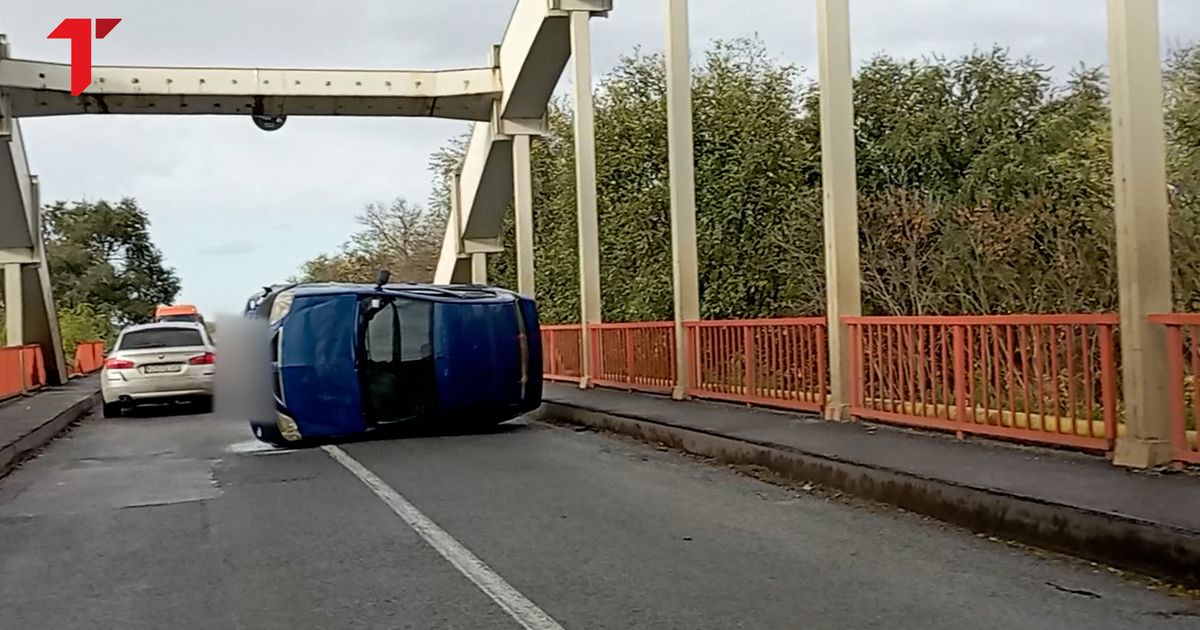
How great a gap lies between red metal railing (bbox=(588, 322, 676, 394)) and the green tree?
169ft

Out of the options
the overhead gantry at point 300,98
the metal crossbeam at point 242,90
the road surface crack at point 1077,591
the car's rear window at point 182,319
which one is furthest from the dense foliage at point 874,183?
the road surface crack at point 1077,591

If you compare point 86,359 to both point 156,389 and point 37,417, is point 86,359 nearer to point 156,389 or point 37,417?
point 156,389

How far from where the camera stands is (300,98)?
23000 mm

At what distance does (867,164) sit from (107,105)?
16.6 metres

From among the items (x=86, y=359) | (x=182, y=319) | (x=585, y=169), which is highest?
(x=585, y=169)

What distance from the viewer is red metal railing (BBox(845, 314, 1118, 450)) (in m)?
8.27

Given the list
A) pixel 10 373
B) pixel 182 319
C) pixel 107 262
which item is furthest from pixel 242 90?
pixel 107 262

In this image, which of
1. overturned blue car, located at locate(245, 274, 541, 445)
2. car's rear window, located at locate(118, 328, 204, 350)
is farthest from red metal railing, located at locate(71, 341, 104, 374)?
overturned blue car, located at locate(245, 274, 541, 445)

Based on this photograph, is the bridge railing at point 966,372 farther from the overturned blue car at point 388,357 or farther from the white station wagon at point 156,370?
the white station wagon at point 156,370

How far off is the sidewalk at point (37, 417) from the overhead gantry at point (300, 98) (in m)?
3.94

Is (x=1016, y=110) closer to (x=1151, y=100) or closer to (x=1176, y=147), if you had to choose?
(x=1176, y=147)

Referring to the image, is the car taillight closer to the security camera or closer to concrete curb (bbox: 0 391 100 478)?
concrete curb (bbox: 0 391 100 478)

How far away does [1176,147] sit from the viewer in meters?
17.9

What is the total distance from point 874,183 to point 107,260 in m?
52.9
